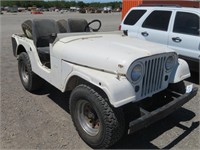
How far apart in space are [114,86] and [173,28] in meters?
4.03

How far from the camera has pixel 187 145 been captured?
138 inches

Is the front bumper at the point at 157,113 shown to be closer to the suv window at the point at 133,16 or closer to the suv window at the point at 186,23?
the suv window at the point at 186,23

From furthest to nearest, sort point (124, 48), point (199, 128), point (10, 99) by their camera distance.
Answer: point (10, 99) → point (199, 128) → point (124, 48)

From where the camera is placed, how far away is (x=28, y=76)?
5062mm

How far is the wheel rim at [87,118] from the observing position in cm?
340

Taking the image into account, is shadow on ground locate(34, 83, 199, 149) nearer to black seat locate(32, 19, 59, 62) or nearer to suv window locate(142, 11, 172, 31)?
black seat locate(32, 19, 59, 62)

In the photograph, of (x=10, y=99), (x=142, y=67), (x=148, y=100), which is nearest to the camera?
(x=142, y=67)

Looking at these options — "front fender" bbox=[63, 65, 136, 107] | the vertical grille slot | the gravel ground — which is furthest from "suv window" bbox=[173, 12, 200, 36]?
"front fender" bbox=[63, 65, 136, 107]

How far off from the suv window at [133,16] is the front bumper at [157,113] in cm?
401

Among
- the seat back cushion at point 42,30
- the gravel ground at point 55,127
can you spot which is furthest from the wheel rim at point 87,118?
the seat back cushion at point 42,30

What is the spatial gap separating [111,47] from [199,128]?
6.36 feet

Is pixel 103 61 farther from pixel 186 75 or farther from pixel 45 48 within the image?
pixel 45 48

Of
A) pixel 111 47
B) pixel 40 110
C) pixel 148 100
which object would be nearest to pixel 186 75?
pixel 148 100

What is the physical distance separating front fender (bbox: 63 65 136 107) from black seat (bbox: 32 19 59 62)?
1889 mm
